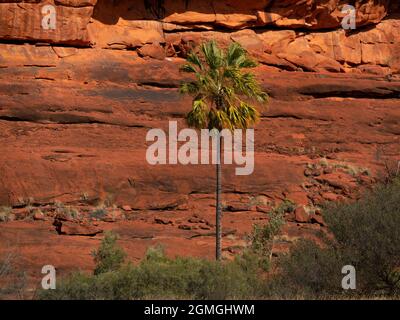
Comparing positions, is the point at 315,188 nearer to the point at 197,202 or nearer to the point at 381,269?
the point at 197,202

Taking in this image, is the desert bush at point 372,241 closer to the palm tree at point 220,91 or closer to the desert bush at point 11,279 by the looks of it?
the palm tree at point 220,91

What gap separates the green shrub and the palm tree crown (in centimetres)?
416

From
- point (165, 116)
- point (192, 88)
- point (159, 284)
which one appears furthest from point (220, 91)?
point (165, 116)

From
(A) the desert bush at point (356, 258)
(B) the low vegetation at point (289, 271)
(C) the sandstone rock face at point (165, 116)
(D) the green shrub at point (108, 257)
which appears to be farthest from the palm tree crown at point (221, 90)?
(C) the sandstone rock face at point (165, 116)

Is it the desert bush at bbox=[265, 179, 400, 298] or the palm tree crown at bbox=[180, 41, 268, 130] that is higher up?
the palm tree crown at bbox=[180, 41, 268, 130]

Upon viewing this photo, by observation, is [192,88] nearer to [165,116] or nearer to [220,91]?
[220,91]

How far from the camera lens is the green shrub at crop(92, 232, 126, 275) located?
2366cm

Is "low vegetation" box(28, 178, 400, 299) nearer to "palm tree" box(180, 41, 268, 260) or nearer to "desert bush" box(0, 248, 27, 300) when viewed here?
"desert bush" box(0, 248, 27, 300)

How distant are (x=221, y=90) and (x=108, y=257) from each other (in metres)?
5.76

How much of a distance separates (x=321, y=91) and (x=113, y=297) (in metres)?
22.3

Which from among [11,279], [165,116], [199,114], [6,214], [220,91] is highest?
[165,116]

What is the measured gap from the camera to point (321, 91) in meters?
38.8

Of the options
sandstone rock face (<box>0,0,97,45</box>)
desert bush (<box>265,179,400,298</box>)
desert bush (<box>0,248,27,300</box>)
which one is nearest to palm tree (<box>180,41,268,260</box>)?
desert bush (<box>265,179,400,298</box>)

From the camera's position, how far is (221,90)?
24.5m
